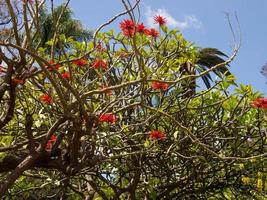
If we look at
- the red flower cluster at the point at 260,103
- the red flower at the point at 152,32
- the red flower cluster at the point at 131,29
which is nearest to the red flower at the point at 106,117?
the red flower cluster at the point at 131,29

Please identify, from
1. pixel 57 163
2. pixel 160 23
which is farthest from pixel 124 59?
pixel 57 163

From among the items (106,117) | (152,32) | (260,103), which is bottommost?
(106,117)

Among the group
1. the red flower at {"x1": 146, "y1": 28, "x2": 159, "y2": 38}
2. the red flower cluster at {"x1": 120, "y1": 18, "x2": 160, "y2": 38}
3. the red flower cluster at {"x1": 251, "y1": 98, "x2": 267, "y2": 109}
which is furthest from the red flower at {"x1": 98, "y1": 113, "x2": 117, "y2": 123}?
the red flower cluster at {"x1": 251, "y1": 98, "x2": 267, "y2": 109}

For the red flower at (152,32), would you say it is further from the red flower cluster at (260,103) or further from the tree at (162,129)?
the red flower cluster at (260,103)

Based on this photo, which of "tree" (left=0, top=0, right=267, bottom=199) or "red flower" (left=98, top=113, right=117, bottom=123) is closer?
"red flower" (left=98, top=113, right=117, bottom=123)

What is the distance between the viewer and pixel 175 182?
18.0 feet

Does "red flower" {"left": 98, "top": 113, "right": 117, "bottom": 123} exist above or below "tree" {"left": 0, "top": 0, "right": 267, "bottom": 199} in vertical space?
below

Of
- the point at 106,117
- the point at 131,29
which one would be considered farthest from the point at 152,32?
the point at 106,117

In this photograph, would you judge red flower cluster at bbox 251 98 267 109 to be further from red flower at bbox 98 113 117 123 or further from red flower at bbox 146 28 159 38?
red flower at bbox 98 113 117 123

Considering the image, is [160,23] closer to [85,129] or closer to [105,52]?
[105,52]

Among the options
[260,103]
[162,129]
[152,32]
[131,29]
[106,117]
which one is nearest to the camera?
[106,117]

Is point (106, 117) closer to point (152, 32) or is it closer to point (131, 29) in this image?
point (131, 29)

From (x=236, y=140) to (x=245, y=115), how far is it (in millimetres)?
289

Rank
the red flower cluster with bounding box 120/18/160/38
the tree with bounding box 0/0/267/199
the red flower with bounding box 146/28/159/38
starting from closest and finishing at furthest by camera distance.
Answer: the red flower cluster with bounding box 120/18/160/38
the tree with bounding box 0/0/267/199
the red flower with bounding box 146/28/159/38
